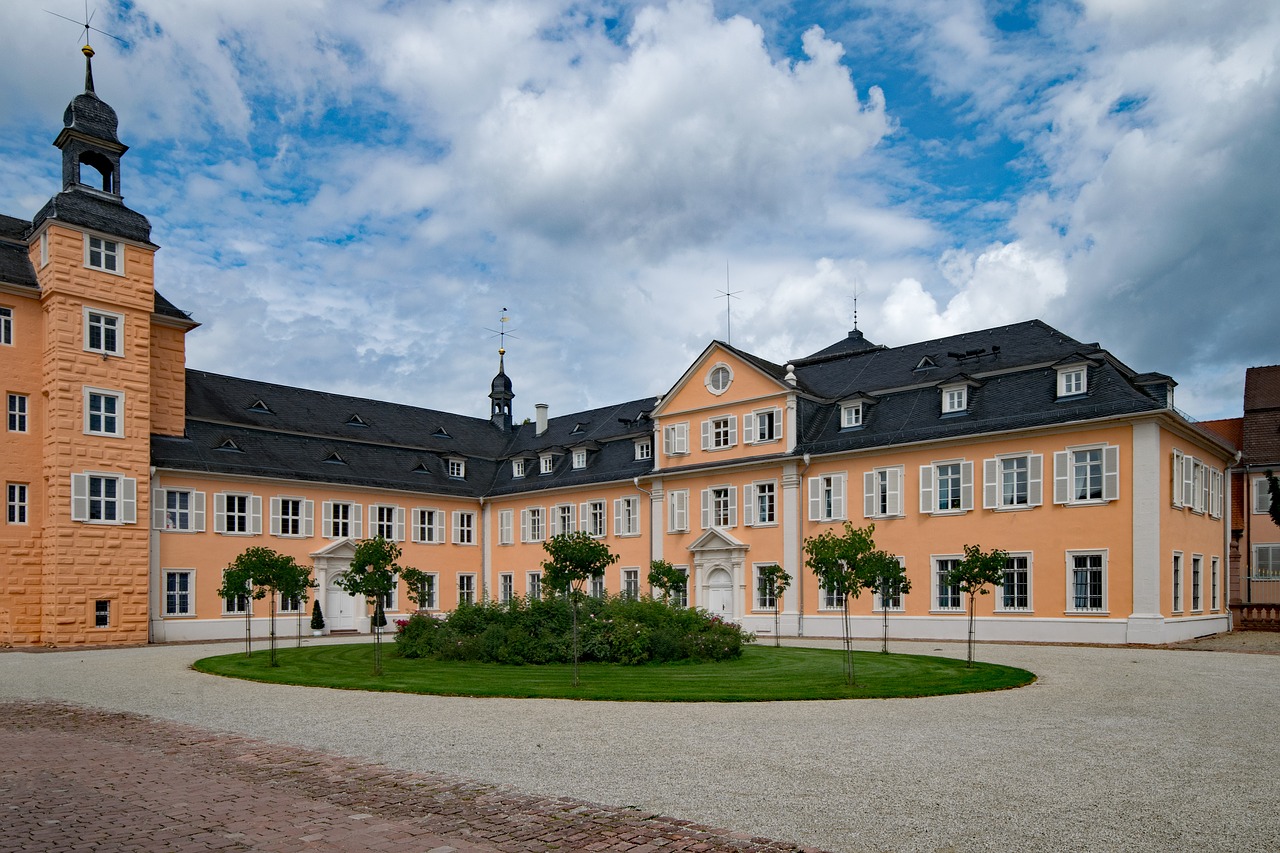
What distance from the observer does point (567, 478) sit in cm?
4394

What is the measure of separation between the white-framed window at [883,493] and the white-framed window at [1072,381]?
563cm

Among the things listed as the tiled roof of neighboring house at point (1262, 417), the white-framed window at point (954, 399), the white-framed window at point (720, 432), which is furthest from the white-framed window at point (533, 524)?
the tiled roof of neighboring house at point (1262, 417)

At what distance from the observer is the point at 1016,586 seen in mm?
29266

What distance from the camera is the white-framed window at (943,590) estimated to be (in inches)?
1199

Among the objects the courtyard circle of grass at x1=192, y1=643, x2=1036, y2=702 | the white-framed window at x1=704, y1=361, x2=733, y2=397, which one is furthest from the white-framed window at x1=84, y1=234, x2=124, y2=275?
the white-framed window at x1=704, y1=361, x2=733, y2=397

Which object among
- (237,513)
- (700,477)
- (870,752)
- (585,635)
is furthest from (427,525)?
(870,752)

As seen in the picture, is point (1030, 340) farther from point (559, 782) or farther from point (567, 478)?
point (559, 782)

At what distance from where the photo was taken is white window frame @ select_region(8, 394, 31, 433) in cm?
3169

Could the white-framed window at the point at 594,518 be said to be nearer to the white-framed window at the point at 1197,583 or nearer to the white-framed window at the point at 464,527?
the white-framed window at the point at 464,527

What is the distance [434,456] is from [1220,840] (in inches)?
1668

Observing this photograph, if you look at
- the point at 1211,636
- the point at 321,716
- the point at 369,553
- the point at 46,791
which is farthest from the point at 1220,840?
the point at 1211,636

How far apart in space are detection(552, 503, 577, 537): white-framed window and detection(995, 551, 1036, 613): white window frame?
19356mm

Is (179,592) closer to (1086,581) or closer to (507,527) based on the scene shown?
(507,527)

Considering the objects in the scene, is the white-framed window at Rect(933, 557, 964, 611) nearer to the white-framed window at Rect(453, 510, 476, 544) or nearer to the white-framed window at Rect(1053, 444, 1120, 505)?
the white-framed window at Rect(1053, 444, 1120, 505)
